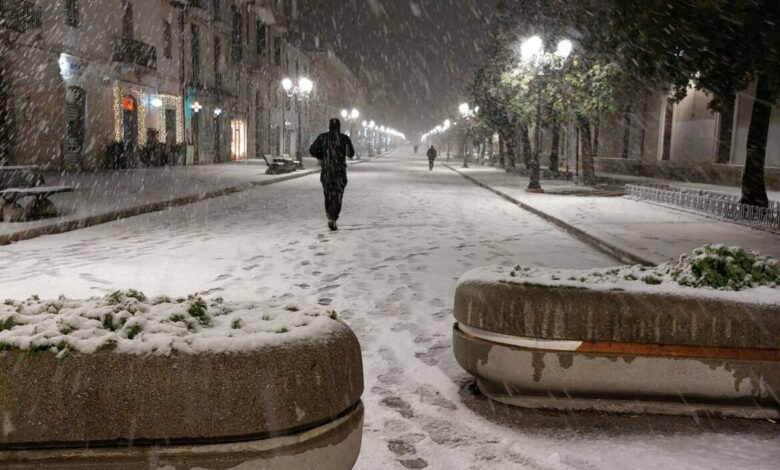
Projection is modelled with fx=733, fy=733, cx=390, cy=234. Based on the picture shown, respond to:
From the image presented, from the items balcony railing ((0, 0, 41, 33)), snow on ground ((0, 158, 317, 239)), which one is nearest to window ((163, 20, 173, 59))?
snow on ground ((0, 158, 317, 239))

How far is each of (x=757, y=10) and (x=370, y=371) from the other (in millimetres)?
9442

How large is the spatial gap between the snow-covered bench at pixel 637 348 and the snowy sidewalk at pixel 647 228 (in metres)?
5.06

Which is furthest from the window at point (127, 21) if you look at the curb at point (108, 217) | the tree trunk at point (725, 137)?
the tree trunk at point (725, 137)

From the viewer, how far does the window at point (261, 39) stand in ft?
179

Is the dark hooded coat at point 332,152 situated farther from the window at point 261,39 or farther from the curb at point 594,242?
the window at point 261,39

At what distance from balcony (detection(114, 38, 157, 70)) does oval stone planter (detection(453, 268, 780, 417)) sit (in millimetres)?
29130

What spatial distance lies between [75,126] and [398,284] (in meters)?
23.6

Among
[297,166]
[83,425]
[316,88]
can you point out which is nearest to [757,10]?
[83,425]

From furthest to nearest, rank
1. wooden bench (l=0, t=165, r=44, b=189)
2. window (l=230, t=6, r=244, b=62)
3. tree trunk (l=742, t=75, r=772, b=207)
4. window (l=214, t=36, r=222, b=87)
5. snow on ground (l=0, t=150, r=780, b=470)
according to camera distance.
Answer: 1. window (l=230, t=6, r=244, b=62)
2. window (l=214, t=36, r=222, b=87)
3. tree trunk (l=742, t=75, r=772, b=207)
4. wooden bench (l=0, t=165, r=44, b=189)
5. snow on ground (l=0, t=150, r=780, b=470)

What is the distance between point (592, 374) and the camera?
4.16m

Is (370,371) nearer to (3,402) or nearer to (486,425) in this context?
(486,425)

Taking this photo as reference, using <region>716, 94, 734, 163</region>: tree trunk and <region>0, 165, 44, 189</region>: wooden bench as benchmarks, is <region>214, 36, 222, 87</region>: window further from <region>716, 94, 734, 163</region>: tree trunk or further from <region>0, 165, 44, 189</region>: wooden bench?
<region>0, 165, 44, 189</region>: wooden bench

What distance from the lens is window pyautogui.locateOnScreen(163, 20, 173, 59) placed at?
3602 cm

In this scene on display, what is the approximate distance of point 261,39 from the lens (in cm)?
5506
